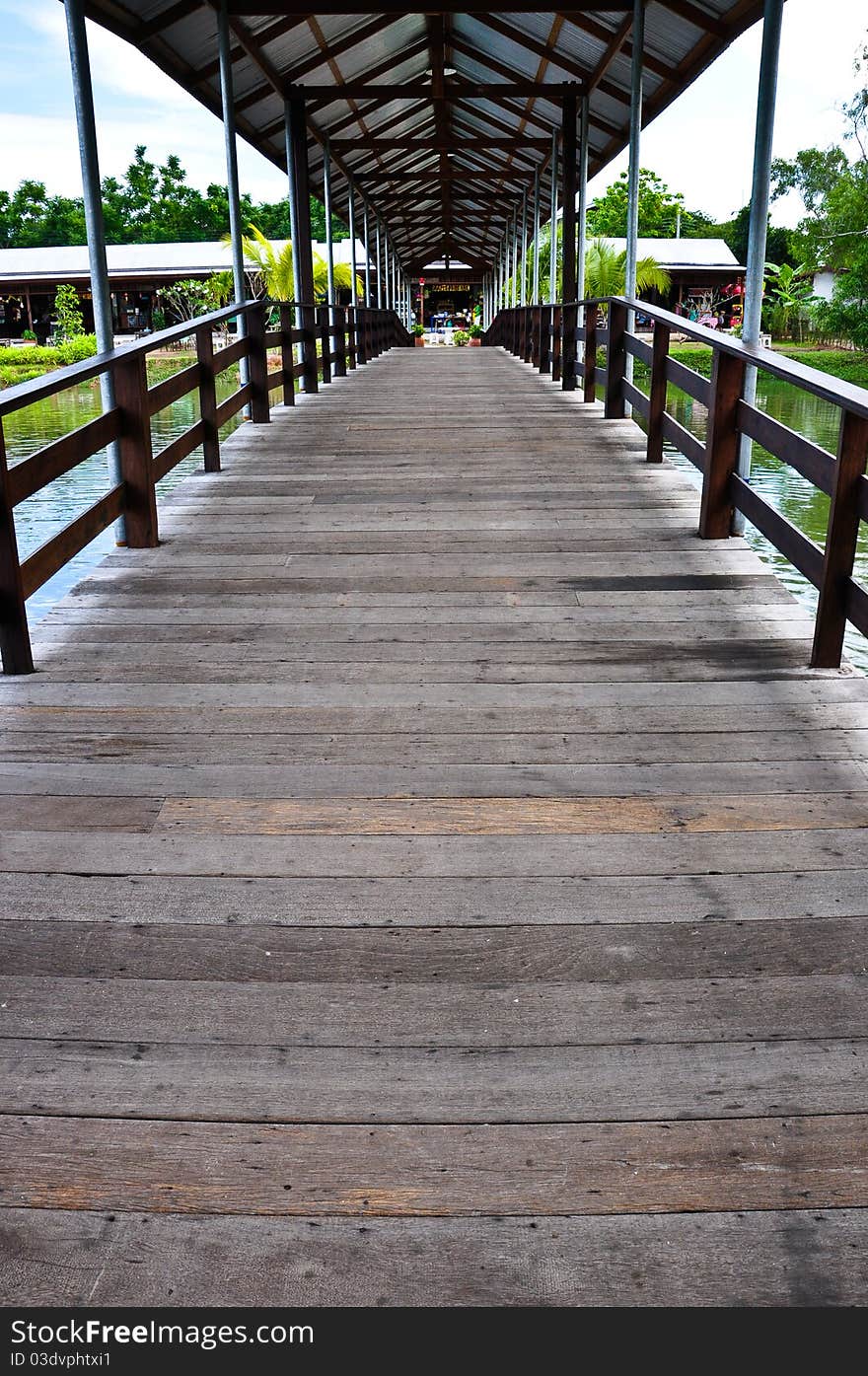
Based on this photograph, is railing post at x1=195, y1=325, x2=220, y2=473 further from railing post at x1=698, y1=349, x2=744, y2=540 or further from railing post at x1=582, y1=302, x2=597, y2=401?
railing post at x1=582, y1=302, x2=597, y2=401

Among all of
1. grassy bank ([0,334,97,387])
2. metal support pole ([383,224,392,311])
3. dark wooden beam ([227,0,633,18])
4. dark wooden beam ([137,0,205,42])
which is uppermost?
dark wooden beam ([227,0,633,18])

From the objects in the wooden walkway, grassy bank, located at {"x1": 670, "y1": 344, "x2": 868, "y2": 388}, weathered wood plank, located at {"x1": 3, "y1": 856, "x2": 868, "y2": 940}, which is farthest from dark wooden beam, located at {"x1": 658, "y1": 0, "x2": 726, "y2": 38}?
grassy bank, located at {"x1": 670, "y1": 344, "x2": 868, "y2": 388}

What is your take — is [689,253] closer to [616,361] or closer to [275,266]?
[275,266]

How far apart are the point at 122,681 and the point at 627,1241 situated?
2.22 meters

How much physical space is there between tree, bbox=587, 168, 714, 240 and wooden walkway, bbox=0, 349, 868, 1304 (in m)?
48.8

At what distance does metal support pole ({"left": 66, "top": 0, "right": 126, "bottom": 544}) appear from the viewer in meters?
4.42

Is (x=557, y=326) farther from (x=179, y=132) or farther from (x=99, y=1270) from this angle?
(x=179, y=132)

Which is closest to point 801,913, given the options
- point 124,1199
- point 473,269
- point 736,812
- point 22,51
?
point 736,812

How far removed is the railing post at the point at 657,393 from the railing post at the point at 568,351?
431cm

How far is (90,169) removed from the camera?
14.7ft

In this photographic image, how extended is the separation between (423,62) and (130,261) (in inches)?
1050

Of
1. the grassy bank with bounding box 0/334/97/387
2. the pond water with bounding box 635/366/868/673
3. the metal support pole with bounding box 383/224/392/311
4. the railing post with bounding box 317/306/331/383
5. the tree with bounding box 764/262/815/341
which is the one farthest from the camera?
the tree with bounding box 764/262/815/341

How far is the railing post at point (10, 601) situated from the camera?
307 centimetres

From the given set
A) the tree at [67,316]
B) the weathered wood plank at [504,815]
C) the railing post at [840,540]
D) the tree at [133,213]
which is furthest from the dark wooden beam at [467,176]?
the tree at [133,213]
